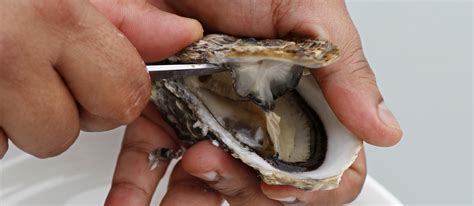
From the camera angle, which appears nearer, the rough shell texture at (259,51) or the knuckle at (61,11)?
the knuckle at (61,11)

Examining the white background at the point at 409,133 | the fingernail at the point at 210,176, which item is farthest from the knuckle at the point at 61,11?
the white background at the point at 409,133

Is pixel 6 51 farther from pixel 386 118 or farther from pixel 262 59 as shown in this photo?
pixel 386 118

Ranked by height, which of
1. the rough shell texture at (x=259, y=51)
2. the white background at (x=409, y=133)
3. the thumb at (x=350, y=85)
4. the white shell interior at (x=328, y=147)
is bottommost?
the white background at (x=409, y=133)

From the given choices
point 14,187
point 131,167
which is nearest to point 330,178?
point 131,167

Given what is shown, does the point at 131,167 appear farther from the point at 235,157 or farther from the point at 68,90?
the point at 68,90

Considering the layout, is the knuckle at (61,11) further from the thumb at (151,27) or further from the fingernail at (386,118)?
the fingernail at (386,118)
